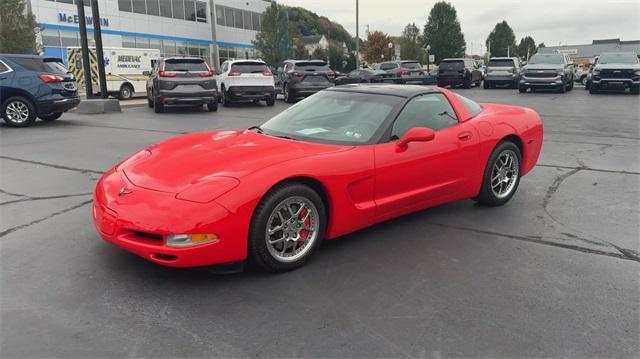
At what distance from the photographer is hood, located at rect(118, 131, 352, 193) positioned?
3.46m

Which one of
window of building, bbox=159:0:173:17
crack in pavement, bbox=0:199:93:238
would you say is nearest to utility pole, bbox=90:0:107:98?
crack in pavement, bbox=0:199:93:238

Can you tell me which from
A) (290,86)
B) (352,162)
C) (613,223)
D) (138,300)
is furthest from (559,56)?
(138,300)

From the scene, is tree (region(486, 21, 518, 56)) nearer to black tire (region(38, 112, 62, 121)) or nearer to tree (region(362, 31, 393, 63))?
tree (region(362, 31, 393, 63))

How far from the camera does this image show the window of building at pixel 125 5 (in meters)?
41.1

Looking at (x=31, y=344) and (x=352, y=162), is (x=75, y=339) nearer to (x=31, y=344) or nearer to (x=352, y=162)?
(x=31, y=344)

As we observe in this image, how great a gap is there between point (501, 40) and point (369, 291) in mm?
113201

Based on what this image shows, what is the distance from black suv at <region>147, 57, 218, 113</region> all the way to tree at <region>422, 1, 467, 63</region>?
5830cm

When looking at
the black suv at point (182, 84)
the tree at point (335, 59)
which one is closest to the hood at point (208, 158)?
the black suv at point (182, 84)

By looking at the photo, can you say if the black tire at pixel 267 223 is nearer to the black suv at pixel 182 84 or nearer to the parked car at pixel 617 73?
the black suv at pixel 182 84

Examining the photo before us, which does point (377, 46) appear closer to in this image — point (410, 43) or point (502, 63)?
point (410, 43)

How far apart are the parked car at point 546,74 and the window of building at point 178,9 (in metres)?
34.0

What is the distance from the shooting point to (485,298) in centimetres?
321

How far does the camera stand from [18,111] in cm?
1176

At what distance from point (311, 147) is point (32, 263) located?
7.32 ft
